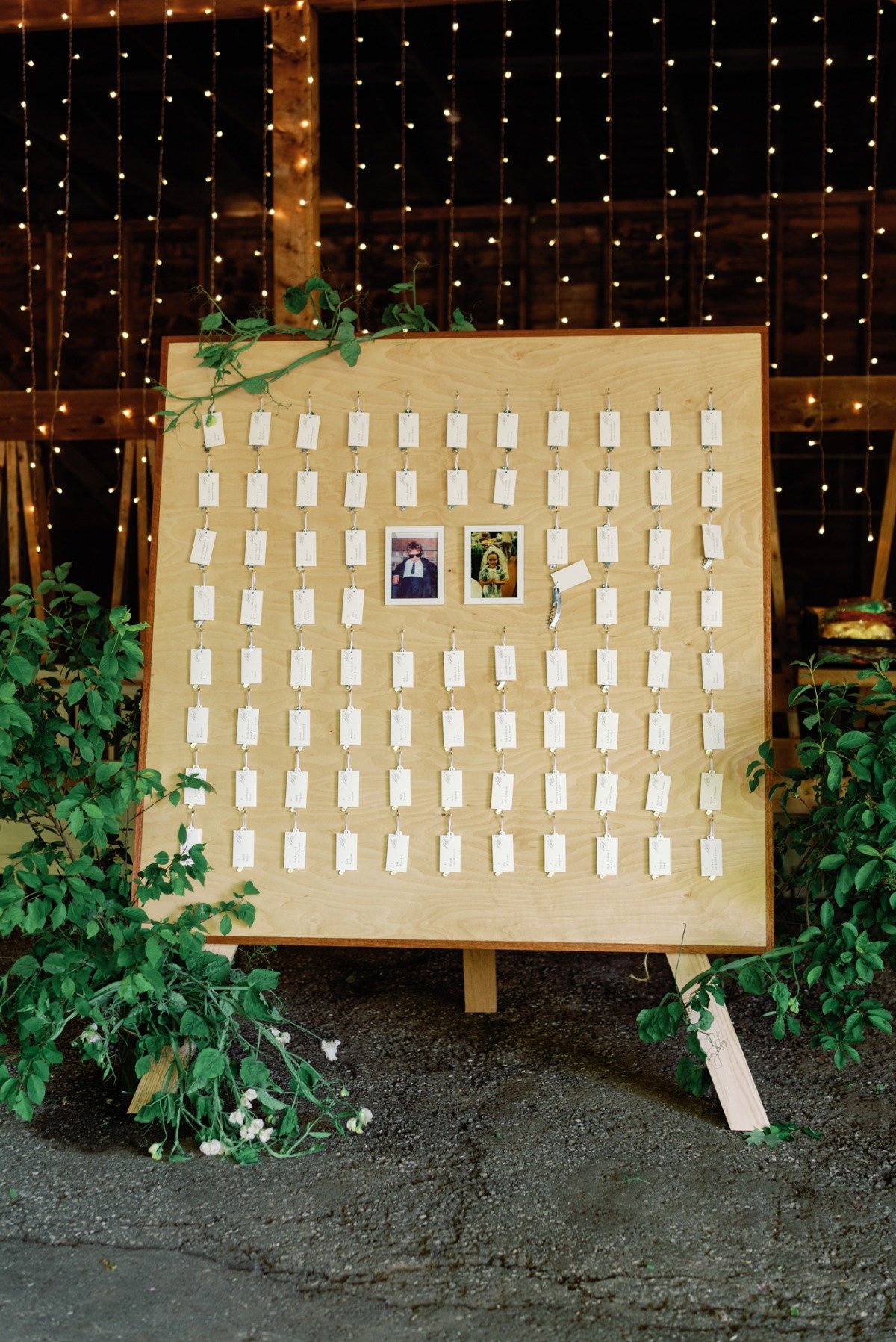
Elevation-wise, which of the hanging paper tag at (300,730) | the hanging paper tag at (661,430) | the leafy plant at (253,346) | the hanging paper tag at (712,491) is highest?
the leafy plant at (253,346)

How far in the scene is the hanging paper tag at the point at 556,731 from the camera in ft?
8.97

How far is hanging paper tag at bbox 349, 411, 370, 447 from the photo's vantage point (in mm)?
2805

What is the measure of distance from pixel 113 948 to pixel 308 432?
1298mm

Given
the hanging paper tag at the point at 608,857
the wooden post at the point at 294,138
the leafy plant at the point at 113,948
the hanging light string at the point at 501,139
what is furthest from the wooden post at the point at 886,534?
the leafy plant at the point at 113,948

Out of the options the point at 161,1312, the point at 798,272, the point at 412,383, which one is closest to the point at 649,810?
the point at 412,383

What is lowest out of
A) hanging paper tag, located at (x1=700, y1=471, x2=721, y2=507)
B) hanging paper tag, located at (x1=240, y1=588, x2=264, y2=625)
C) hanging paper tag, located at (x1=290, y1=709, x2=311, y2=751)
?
hanging paper tag, located at (x1=290, y1=709, x2=311, y2=751)

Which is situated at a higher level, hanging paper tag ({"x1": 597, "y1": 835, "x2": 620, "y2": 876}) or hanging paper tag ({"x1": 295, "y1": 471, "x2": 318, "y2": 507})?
hanging paper tag ({"x1": 295, "y1": 471, "x2": 318, "y2": 507})

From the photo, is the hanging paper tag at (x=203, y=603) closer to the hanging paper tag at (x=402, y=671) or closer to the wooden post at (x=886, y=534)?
the hanging paper tag at (x=402, y=671)

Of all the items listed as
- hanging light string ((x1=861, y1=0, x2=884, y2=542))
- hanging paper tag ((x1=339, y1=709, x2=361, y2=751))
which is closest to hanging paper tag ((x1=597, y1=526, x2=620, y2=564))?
hanging paper tag ((x1=339, y1=709, x2=361, y2=751))

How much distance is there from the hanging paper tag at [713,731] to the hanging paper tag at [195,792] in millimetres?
1183

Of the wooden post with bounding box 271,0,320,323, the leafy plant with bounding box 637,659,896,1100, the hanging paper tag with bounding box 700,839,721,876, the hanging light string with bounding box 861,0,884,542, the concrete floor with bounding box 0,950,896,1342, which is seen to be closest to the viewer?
the concrete floor with bounding box 0,950,896,1342

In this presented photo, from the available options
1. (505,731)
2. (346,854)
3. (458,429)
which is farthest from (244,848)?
(458,429)

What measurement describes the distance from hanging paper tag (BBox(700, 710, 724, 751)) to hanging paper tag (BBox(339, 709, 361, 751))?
814mm

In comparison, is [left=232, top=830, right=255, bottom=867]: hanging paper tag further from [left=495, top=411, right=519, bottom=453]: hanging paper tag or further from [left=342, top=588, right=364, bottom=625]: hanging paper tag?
[left=495, top=411, right=519, bottom=453]: hanging paper tag
